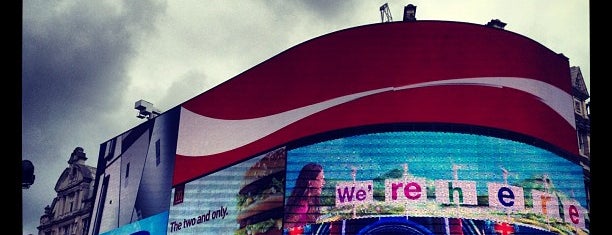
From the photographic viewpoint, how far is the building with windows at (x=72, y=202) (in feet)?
208

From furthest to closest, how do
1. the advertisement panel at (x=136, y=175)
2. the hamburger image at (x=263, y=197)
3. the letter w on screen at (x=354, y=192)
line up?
the advertisement panel at (x=136, y=175)
the hamburger image at (x=263, y=197)
the letter w on screen at (x=354, y=192)

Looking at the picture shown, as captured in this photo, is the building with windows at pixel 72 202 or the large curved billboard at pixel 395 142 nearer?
the large curved billboard at pixel 395 142

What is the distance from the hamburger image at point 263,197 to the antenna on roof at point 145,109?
30238mm

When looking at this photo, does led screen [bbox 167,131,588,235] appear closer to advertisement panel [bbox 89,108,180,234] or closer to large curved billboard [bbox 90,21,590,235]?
large curved billboard [bbox 90,21,590,235]

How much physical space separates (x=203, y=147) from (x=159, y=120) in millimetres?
8469

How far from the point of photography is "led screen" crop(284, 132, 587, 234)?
37.6 meters

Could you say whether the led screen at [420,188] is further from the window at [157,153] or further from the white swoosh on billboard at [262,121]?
the window at [157,153]

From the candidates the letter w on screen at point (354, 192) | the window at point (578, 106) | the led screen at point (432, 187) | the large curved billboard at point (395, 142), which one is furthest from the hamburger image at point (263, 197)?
the window at point (578, 106)

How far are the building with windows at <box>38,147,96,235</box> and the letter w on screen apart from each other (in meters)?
33.9

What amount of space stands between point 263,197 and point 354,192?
715cm

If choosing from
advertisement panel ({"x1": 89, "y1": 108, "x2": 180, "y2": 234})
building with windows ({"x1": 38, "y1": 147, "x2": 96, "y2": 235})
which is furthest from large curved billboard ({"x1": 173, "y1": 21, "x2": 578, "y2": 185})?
building with windows ({"x1": 38, "y1": 147, "x2": 96, "y2": 235})

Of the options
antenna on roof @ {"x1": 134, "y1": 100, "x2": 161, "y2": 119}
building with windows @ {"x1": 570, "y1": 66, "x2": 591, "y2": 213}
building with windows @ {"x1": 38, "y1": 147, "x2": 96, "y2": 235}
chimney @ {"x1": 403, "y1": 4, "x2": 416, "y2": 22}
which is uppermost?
chimney @ {"x1": 403, "y1": 4, "x2": 416, "y2": 22}

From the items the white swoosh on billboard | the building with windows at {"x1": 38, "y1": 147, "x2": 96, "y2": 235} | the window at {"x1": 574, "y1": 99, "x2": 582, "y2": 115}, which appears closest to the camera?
the white swoosh on billboard

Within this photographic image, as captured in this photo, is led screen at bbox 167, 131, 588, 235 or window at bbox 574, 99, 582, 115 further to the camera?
window at bbox 574, 99, 582, 115
